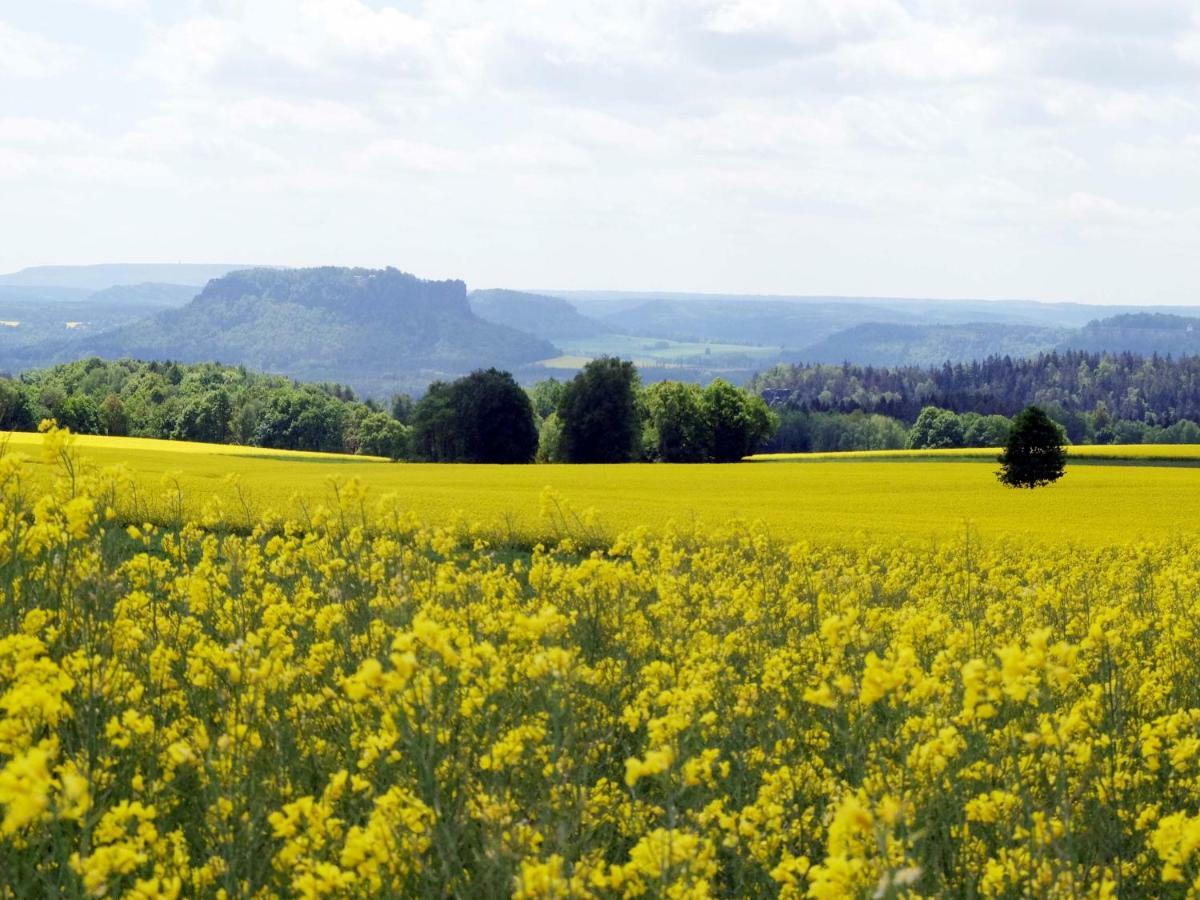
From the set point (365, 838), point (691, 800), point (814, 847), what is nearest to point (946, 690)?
point (814, 847)

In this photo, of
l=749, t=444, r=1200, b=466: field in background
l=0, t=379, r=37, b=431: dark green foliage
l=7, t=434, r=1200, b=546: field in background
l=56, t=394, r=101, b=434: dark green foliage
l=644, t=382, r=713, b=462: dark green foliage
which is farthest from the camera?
l=56, t=394, r=101, b=434: dark green foliage

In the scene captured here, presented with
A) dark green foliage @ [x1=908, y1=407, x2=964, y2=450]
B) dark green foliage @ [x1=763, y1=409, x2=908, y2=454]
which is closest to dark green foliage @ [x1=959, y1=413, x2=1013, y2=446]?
dark green foliage @ [x1=908, y1=407, x2=964, y2=450]

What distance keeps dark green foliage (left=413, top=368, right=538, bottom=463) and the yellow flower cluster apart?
57204 millimetres

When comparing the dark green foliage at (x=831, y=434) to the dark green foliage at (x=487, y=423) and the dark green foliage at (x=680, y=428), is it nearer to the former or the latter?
the dark green foliage at (x=680, y=428)

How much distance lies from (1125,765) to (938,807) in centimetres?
190

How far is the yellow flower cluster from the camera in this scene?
3.35m

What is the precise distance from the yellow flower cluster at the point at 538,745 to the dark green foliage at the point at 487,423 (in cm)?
5720

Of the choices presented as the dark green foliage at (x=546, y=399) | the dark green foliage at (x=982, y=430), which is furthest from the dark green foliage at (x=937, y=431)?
the dark green foliage at (x=546, y=399)

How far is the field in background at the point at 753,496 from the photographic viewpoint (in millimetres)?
22453

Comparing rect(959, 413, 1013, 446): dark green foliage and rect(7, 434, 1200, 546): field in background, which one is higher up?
rect(7, 434, 1200, 546): field in background

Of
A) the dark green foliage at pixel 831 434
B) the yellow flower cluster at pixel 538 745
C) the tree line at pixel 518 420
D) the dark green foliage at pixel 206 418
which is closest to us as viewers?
the yellow flower cluster at pixel 538 745

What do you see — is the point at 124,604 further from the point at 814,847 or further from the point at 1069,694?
the point at 1069,694

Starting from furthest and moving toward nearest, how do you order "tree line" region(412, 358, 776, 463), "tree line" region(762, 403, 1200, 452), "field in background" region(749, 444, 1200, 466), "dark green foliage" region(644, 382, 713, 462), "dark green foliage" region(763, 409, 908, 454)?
1. "dark green foliage" region(763, 409, 908, 454)
2. "tree line" region(762, 403, 1200, 452)
3. "dark green foliage" region(644, 382, 713, 462)
4. "tree line" region(412, 358, 776, 463)
5. "field in background" region(749, 444, 1200, 466)

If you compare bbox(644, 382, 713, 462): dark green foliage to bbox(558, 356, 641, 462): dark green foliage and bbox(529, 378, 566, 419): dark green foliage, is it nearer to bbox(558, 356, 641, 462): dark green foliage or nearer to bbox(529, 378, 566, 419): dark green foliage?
bbox(558, 356, 641, 462): dark green foliage
